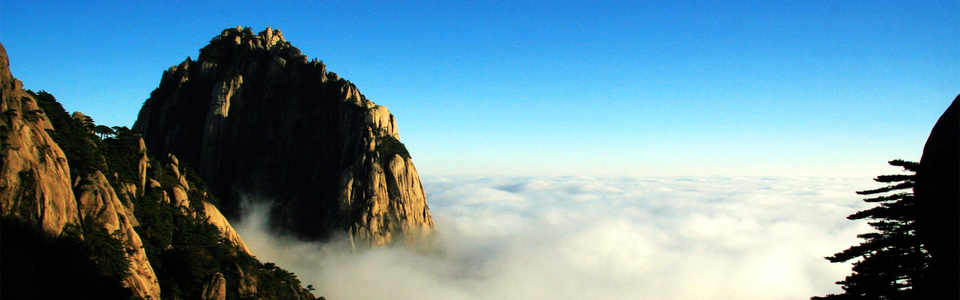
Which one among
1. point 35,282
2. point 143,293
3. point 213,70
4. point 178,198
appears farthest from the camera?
point 213,70

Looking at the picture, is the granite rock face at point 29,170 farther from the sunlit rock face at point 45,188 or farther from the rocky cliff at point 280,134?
the rocky cliff at point 280,134

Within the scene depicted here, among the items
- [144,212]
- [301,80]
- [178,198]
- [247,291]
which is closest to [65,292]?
[144,212]

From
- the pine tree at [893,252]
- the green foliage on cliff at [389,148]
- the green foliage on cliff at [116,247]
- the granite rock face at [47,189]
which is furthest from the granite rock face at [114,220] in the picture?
the green foliage on cliff at [389,148]

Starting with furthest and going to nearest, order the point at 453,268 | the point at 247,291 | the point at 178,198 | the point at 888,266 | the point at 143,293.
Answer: the point at 453,268 → the point at 178,198 → the point at 247,291 → the point at 143,293 → the point at 888,266

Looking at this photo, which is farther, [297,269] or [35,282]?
[297,269]

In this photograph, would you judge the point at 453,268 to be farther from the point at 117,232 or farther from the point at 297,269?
the point at 117,232

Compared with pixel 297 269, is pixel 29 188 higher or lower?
higher

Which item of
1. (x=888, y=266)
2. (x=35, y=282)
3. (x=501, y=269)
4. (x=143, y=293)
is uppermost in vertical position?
(x=888, y=266)

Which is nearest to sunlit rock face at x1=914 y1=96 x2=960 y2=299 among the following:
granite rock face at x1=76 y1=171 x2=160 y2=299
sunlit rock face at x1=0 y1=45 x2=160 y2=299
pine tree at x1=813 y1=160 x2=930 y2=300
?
pine tree at x1=813 y1=160 x2=930 y2=300
